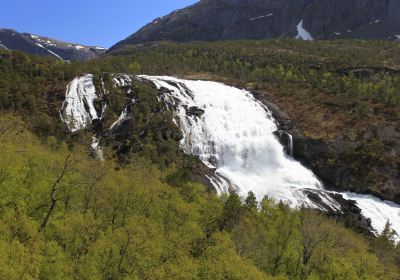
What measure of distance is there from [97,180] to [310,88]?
293 ft

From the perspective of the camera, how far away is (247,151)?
9125 cm

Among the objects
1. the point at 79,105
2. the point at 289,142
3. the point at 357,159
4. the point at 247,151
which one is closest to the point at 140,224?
the point at 247,151

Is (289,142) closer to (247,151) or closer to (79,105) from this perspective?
(247,151)

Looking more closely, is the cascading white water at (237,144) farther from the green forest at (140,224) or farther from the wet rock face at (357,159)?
the green forest at (140,224)

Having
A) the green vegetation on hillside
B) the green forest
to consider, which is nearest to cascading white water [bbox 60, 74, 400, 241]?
the green forest

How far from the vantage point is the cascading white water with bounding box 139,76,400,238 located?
79.1 m

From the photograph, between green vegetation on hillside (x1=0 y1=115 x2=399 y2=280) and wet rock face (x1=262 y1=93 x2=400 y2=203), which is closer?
green vegetation on hillside (x1=0 y1=115 x2=399 y2=280)

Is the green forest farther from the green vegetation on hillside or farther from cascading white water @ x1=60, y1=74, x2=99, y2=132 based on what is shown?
cascading white water @ x1=60, y1=74, x2=99, y2=132

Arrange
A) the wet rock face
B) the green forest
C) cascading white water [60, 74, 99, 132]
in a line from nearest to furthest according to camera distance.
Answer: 1. the green forest
2. the wet rock face
3. cascading white water [60, 74, 99, 132]

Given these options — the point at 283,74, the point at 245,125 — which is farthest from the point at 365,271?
the point at 283,74

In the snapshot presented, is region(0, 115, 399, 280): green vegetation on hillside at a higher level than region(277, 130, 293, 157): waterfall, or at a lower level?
higher

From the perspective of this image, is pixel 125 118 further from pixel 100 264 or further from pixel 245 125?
pixel 100 264

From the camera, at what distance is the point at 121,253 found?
1535 inches

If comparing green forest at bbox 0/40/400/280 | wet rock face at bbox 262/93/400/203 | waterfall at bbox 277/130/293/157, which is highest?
green forest at bbox 0/40/400/280
